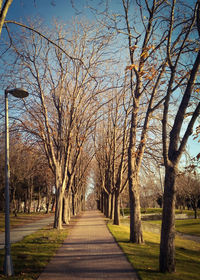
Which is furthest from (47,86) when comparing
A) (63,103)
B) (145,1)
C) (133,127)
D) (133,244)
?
(133,244)

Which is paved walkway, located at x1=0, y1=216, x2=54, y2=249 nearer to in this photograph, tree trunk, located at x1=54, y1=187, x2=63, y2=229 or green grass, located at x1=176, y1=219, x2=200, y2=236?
tree trunk, located at x1=54, y1=187, x2=63, y2=229

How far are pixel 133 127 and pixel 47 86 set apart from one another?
760 centimetres

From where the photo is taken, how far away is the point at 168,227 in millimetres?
6598

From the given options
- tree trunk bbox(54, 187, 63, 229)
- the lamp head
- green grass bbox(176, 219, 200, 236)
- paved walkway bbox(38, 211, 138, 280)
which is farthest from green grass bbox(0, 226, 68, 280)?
green grass bbox(176, 219, 200, 236)

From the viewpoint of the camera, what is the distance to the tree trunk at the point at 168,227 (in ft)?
21.3

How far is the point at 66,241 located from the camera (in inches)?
454

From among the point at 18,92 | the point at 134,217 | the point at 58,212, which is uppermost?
the point at 18,92

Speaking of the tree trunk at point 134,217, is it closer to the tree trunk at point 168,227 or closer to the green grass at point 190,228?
the tree trunk at point 168,227

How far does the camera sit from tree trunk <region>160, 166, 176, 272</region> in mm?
6496

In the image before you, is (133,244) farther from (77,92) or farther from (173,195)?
(77,92)

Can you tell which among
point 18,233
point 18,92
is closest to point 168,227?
point 18,92

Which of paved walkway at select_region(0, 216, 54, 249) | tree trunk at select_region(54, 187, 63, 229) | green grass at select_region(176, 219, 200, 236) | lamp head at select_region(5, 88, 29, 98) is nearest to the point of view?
lamp head at select_region(5, 88, 29, 98)

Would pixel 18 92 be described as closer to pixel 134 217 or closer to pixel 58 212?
pixel 134 217

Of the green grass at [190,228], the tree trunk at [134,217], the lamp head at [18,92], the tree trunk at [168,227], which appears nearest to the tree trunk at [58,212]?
the tree trunk at [134,217]
